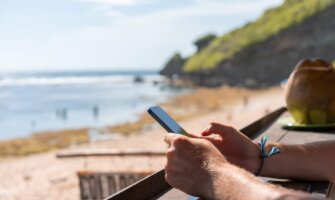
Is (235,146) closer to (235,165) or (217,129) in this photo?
(217,129)

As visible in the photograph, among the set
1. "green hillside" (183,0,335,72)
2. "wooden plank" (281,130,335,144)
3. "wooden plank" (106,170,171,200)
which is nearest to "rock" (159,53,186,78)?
"green hillside" (183,0,335,72)

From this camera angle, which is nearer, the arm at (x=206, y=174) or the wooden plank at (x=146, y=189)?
the arm at (x=206, y=174)

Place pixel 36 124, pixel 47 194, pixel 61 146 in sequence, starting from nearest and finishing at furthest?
pixel 47 194
pixel 61 146
pixel 36 124

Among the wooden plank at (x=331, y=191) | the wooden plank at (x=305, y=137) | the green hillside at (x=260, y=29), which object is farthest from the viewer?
the green hillside at (x=260, y=29)

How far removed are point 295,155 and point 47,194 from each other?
29.5ft

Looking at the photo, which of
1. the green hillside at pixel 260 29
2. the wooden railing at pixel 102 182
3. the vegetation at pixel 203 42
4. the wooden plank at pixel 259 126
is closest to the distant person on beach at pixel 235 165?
the wooden plank at pixel 259 126

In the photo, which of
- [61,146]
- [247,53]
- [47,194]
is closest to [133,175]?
[47,194]

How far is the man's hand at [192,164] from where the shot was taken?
44.9 inches

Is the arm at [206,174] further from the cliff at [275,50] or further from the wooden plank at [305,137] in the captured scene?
the cliff at [275,50]

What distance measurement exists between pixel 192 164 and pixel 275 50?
5300cm

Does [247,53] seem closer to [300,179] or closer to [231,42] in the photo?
[231,42]

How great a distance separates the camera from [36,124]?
2975cm

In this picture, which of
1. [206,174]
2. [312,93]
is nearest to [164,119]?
[206,174]

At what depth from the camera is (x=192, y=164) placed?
1.16 meters
